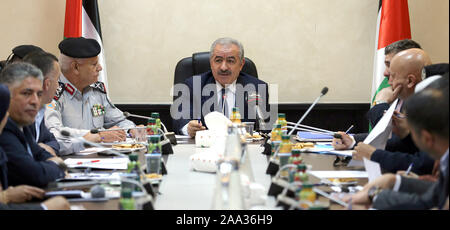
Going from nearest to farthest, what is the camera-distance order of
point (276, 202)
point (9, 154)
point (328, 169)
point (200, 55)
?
point (276, 202)
point (9, 154)
point (328, 169)
point (200, 55)

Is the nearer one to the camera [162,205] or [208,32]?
[162,205]

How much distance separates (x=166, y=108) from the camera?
4.98 m

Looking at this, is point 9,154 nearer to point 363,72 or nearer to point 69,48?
point 69,48

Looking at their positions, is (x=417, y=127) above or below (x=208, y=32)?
below

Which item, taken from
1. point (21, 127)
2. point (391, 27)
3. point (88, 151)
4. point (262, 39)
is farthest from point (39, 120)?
point (391, 27)

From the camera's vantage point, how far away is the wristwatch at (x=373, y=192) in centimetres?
177

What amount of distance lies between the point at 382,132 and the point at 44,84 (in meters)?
1.63

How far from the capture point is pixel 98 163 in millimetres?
2506

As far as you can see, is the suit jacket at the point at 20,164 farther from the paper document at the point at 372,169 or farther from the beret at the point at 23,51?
the paper document at the point at 372,169

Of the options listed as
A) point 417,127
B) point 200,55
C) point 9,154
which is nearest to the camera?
point 417,127

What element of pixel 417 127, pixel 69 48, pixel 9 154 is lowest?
pixel 9 154

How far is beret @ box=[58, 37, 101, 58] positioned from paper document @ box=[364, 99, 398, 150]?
1.89 m

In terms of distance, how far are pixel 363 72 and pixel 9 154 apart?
3660 millimetres
